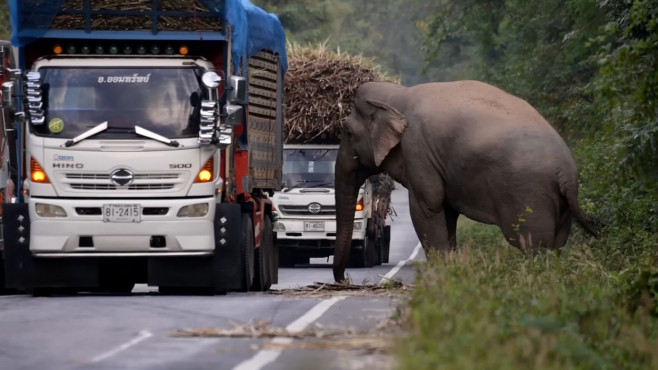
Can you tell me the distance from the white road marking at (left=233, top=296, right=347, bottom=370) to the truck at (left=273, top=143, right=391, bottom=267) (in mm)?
13531

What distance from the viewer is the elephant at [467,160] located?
1912cm

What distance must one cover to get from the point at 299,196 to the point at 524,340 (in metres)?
19.9

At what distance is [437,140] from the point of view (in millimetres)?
20359

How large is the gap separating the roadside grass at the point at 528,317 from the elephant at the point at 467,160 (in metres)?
2.33

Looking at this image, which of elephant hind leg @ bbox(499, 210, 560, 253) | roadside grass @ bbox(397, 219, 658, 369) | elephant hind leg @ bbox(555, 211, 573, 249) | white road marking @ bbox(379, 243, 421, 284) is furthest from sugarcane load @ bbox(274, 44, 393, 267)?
roadside grass @ bbox(397, 219, 658, 369)

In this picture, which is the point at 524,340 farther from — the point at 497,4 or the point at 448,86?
the point at 497,4

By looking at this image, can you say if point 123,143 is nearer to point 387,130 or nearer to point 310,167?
point 387,130

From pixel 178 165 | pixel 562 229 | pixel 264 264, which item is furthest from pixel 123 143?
pixel 562 229

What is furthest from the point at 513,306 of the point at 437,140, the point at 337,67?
the point at 337,67

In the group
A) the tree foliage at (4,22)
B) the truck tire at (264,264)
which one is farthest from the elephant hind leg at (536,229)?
the tree foliage at (4,22)

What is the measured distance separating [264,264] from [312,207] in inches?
348

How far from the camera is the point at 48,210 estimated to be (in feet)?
58.5

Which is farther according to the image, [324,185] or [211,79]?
[324,185]

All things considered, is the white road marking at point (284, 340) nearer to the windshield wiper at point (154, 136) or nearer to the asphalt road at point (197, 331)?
the asphalt road at point (197, 331)
